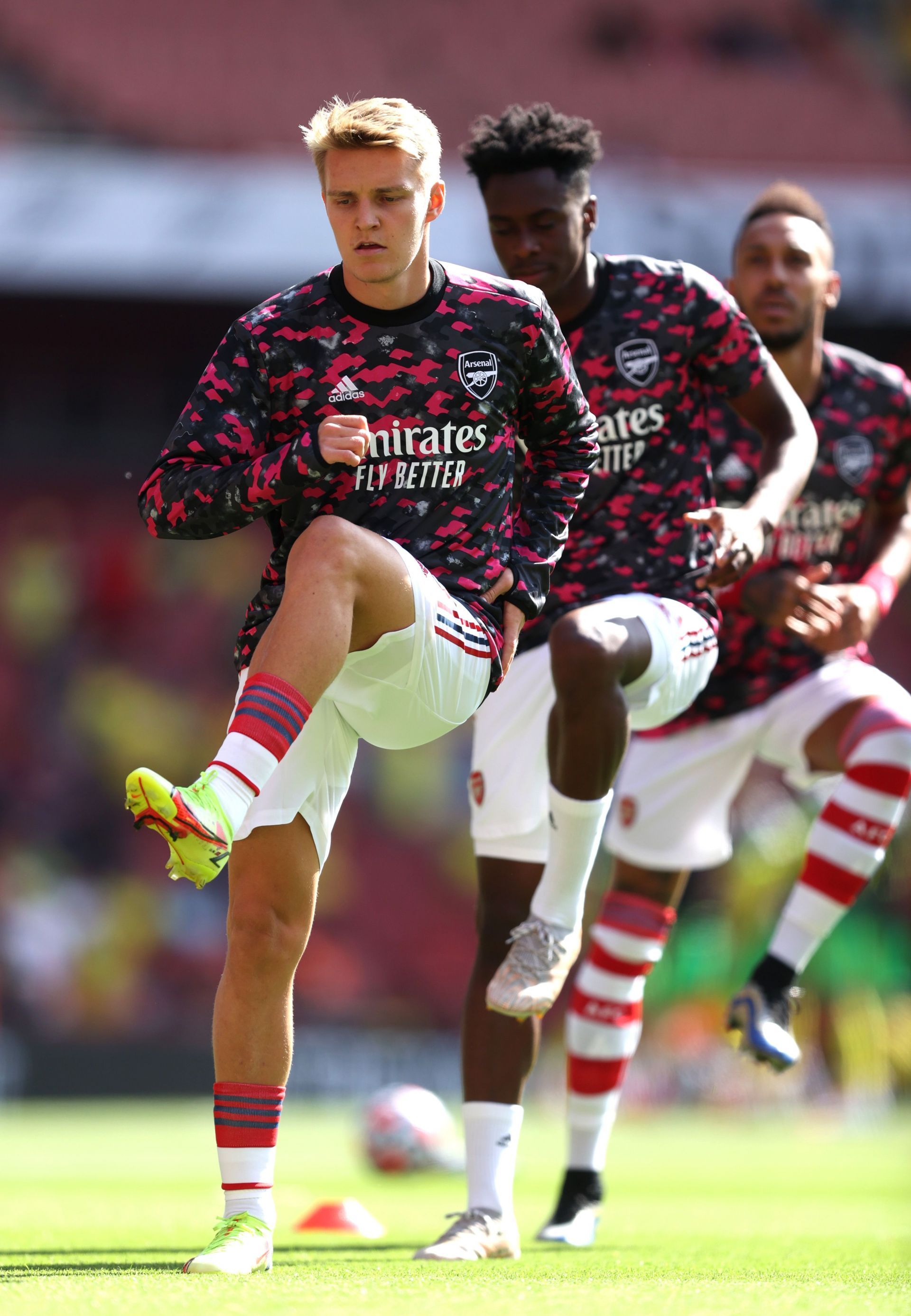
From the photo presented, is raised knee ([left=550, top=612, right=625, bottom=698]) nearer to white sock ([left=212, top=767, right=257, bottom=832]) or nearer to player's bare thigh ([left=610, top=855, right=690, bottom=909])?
white sock ([left=212, top=767, right=257, bottom=832])

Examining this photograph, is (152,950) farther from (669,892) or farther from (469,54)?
(669,892)

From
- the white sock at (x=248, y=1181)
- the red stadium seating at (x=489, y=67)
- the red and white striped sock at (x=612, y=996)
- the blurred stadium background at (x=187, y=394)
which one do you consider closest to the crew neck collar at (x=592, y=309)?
the red and white striped sock at (x=612, y=996)

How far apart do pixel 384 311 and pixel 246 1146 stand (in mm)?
1787

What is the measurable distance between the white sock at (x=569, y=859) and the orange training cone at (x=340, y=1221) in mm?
1406

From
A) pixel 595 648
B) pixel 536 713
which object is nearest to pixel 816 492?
pixel 536 713

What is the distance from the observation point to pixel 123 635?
61.2ft

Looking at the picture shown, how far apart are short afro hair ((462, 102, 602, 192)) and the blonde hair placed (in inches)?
32.8

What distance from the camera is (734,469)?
18.4 feet

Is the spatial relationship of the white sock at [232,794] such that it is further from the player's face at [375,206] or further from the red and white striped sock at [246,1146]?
the player's face at [375,206]

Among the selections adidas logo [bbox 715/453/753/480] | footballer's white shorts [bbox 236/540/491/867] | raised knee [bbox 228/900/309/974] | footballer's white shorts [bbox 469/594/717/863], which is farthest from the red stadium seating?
raised knee [bbox 228/900/309/974]

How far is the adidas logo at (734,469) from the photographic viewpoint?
5.60m

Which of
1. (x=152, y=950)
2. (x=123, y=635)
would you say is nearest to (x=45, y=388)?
(x=123, y=635)

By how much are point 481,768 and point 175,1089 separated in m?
10.3

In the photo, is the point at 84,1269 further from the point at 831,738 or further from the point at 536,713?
the point at 831,738
